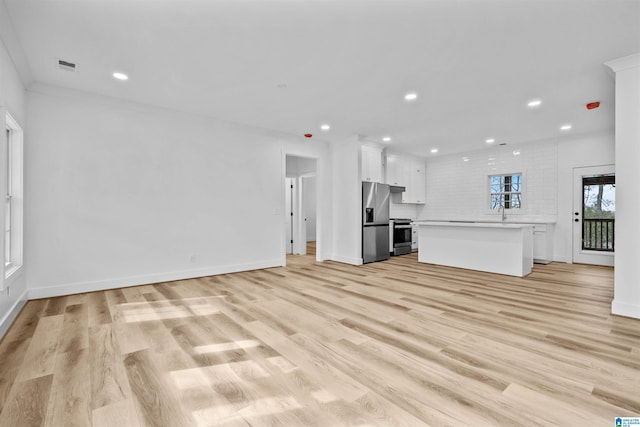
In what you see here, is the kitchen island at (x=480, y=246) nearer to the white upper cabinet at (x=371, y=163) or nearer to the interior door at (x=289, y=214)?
the white upper cabinet at (x=371, y=163)

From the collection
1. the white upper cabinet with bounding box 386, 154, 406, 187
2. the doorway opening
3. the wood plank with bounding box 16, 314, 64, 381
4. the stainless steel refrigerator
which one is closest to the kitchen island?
the stainless steel refrigerator

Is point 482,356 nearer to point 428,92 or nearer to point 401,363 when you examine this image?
point 401,363

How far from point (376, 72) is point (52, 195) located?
4.08m

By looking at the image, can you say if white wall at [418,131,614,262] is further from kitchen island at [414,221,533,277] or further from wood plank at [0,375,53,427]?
wood plank at [0,375,53,427]

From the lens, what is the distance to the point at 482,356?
2.07 m

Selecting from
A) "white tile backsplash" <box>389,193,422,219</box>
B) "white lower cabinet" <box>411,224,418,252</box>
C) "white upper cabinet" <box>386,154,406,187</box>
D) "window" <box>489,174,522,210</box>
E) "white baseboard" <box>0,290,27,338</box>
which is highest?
"white upper cabinet" <box>386,154,406,187</box>

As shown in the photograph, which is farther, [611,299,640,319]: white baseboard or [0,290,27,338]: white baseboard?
[611,299,640,319]: white baseboard

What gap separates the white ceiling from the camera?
7.34 ft

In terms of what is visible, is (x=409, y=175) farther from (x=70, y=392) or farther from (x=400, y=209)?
(x=70, y=392)

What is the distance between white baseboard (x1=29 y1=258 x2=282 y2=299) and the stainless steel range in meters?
3.19

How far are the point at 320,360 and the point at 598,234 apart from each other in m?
6.75

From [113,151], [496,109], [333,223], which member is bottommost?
[333,223]

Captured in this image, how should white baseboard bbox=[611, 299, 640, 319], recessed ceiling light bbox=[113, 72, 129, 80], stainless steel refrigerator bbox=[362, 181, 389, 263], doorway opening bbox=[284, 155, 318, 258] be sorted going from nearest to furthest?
white baseboard bbox=[611, 299, 640, 319], recessed ceiling light bbox=[113, 72, 129, 80], stainless steel refrigerator bbox=[362, 181, 389, 263], doorway opening bbox=[284, 155, 318, 258]

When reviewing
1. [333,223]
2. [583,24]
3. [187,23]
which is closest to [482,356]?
[583,24]
